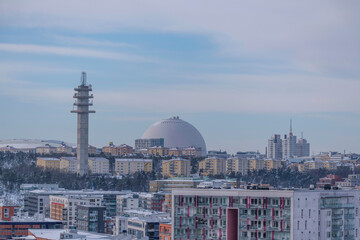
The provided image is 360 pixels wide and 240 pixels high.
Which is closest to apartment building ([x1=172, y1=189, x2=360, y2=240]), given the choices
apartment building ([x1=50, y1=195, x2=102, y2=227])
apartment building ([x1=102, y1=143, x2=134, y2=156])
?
apartment building ([x1=50, y1=195, x2=102, y2=227])

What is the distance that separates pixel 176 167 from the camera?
104812 mm

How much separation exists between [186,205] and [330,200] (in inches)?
172

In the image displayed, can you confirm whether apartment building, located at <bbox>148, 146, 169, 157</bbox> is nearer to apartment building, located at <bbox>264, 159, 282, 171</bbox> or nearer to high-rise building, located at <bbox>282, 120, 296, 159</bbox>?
apartment building, located at <bbox>264, 159, 282, 171</bbox>

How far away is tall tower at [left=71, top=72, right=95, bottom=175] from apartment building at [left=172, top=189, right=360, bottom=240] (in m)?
63.2

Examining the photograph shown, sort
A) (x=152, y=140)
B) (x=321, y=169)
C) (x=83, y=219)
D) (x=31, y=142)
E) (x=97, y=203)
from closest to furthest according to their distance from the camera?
(x=83, y=219), (x=97, y=203), (x=321, y=169), (x=152, y=140), (x=31, y=142)

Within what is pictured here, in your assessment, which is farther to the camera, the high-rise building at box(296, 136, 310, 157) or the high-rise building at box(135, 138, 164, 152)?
the high-rise building at box(296, 136, 310, 157)

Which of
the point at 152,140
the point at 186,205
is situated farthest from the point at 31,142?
the point at 186,205

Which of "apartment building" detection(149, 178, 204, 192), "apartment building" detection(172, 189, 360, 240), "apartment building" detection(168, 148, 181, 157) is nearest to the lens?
"apartment building" detection(172, 189, 360, 240)

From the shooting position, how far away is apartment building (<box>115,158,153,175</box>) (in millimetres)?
107250

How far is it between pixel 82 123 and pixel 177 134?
4574cm

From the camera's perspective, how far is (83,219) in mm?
61688

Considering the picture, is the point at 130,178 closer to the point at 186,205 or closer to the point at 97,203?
the point at 97,203

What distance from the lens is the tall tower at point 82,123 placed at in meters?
95.9

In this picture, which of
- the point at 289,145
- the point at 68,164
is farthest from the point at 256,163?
the point at 289,145
